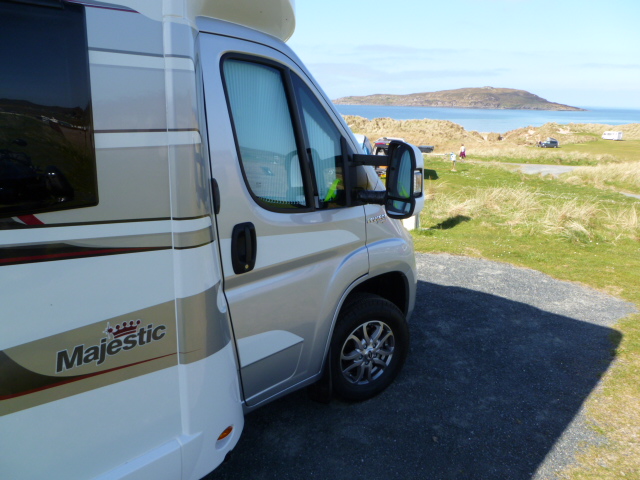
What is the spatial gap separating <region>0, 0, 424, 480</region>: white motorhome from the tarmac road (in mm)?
808

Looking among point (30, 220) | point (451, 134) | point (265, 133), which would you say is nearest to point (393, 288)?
point (265, 133)

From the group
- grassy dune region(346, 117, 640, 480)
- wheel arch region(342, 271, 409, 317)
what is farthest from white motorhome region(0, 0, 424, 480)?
grassy dune region(346, 117, 640, 480)

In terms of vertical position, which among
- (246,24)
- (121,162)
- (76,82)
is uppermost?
(246,24)

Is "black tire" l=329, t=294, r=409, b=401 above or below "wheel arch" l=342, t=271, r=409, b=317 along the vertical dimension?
below

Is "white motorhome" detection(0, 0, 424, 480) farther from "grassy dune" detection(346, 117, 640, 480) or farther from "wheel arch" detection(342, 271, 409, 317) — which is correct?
"grassy dune" detection(346, 117, 640, 480)

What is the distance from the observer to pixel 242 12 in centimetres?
245

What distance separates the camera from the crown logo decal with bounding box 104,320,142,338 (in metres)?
1.73

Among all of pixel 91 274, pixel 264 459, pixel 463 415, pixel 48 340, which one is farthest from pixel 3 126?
pixel 463 415

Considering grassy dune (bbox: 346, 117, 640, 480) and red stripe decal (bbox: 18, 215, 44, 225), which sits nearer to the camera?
red stripe decal (bbox: 18, 215, 44, 225)

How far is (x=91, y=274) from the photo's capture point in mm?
1669

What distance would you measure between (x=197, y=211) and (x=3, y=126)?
0.67 m

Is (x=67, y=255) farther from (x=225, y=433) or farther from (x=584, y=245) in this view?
(x=584, y=245)

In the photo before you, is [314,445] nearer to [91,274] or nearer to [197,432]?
[197,432]

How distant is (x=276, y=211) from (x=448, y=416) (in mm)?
2055
